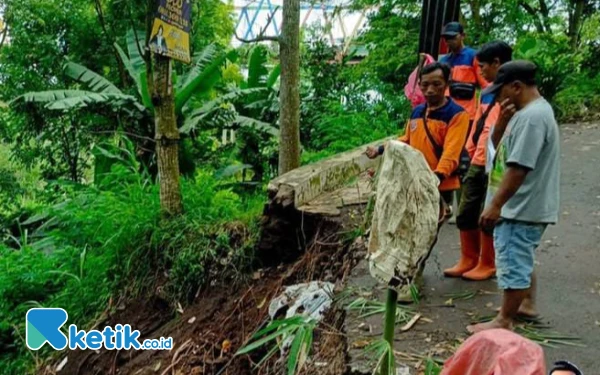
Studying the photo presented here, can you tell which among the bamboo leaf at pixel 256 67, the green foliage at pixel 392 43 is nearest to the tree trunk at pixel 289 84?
the bamboo leaf at pixel 256 67

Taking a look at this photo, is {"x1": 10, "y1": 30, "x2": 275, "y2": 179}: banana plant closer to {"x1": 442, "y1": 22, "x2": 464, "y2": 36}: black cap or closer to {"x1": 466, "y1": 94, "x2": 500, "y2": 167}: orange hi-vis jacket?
{"x1": 442, "y1": 22, "x2": 464, "y2": 36}: black cap

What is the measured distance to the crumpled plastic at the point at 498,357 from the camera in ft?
5.01

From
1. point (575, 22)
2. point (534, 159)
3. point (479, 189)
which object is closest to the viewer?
point (534, 159)

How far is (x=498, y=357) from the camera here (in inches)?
62.2

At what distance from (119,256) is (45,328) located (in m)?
1.01

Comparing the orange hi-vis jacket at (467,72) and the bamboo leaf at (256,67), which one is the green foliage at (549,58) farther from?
the orange hi-vis jacket at (467,72)

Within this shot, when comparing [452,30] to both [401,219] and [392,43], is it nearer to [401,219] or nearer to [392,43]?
[401,219]

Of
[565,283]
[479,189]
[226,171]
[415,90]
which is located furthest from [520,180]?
[226,171]

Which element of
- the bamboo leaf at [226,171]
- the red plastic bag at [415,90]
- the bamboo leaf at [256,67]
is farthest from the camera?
the bamboo leaf at [256,67]

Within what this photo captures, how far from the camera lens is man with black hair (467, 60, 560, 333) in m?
2.54

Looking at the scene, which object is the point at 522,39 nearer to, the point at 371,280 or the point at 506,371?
the point at 371,280

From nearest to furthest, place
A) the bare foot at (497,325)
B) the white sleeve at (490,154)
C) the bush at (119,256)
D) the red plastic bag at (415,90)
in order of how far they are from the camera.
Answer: the bare foot at (497,325)
the white sleeve at (490,154)
the red plastic bag at (415,90)
the bush at (119,256)

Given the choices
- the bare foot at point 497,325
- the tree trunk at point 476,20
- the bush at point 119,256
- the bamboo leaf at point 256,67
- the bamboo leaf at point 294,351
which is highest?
the tree trunk at point 476,20

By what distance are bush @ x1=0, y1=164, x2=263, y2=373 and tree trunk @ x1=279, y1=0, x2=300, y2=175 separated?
814 mm
